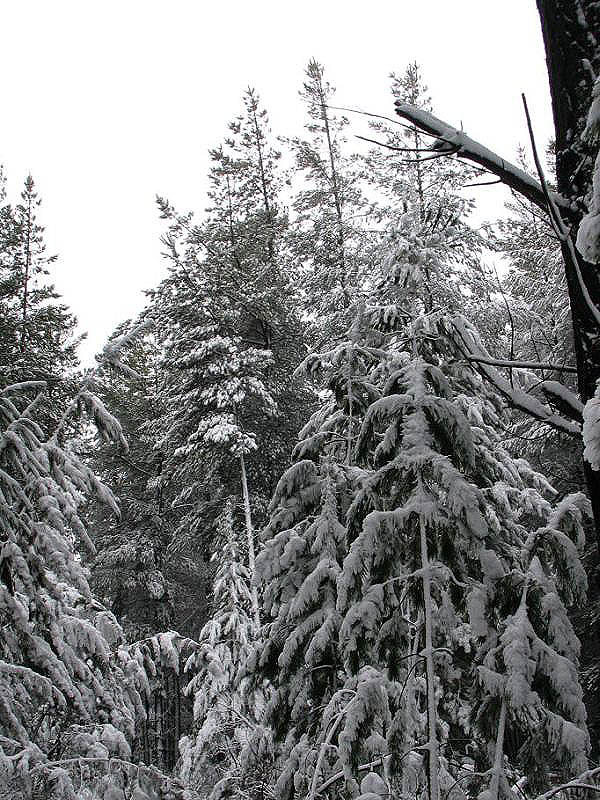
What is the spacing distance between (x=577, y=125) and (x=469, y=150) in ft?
1.23

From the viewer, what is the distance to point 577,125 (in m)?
2.36

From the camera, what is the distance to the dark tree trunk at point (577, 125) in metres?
2.27

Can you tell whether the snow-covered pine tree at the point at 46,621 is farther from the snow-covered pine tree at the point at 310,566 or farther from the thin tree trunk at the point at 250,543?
the thin tree trunk at the point at 250,543

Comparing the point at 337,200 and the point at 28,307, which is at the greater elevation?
the point at 337,200

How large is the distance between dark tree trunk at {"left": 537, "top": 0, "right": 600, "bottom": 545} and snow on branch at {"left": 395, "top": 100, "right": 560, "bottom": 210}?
135 mm

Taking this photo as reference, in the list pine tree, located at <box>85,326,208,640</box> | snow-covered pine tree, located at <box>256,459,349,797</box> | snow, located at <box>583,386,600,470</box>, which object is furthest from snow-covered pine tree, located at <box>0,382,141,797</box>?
pine tree, located at <box>85,326,208,640</box>

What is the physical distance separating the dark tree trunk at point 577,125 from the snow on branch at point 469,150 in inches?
5.3

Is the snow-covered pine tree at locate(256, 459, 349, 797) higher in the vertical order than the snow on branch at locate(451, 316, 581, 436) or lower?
lower

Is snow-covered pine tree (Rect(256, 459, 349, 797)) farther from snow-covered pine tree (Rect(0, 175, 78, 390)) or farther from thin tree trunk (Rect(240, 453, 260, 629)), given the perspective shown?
thin tree trunk (Rect(240, 453, 260, 629))

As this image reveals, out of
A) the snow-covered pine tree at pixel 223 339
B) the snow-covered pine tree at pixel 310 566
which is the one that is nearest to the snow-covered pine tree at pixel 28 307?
the snow-covered pine tree at pixel 223 339

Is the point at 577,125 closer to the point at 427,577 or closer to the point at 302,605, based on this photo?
the point at 427,577

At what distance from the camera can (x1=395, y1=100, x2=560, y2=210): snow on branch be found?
2.35m

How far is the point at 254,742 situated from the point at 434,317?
486 centimetres

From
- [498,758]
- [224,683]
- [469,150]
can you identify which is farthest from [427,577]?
[224,683]
